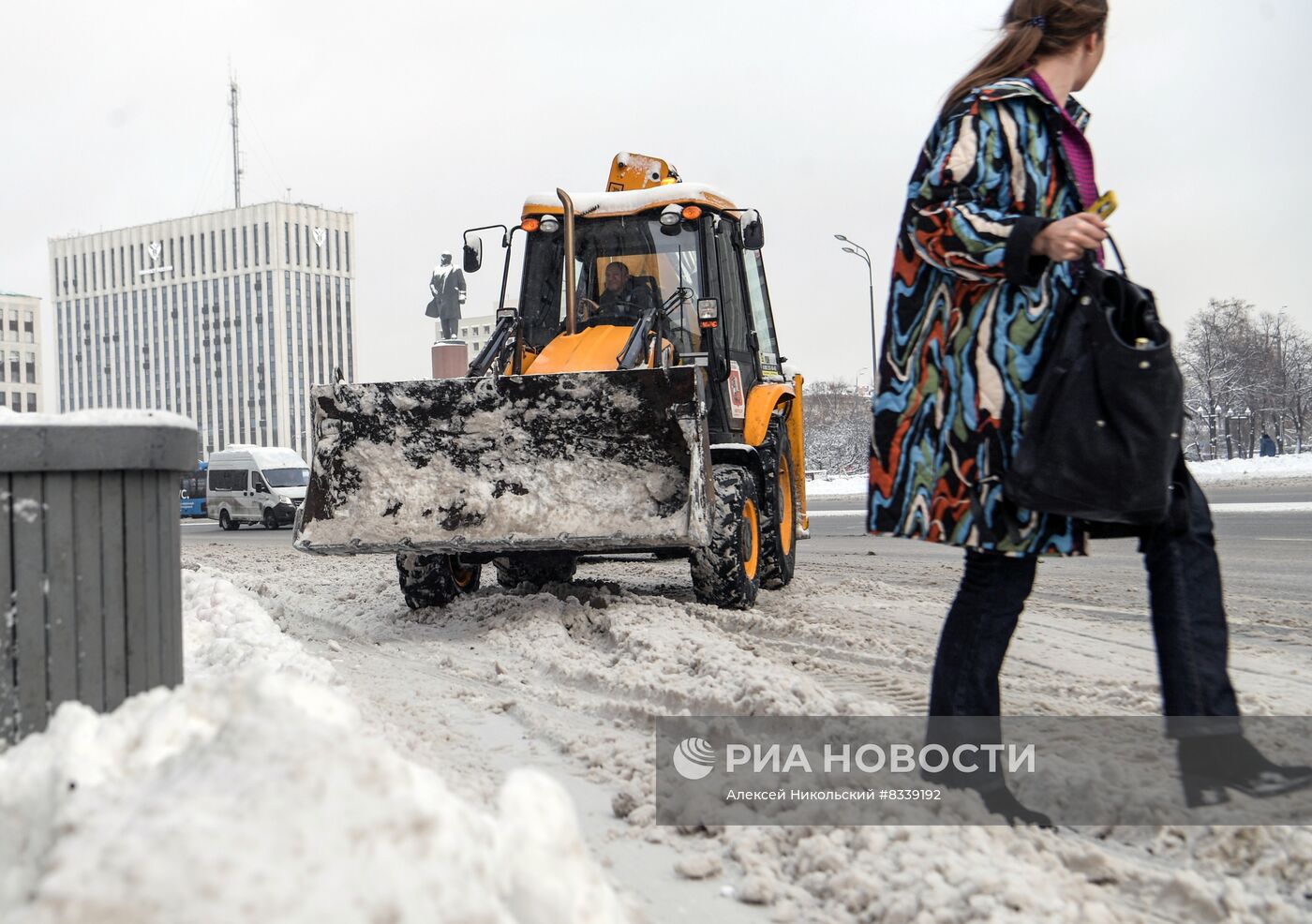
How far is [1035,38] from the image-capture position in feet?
8.76

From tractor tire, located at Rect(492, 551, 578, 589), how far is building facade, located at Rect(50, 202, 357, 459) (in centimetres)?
12066

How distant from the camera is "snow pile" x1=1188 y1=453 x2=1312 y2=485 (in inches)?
1044

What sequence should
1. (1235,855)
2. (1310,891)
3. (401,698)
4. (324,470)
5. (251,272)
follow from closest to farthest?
1. (1310,891)
2. (1235,855)
3. (401,698)
4. (324,470)
5. (251,272)

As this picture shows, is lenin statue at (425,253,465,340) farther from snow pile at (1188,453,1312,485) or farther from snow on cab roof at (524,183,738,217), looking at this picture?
snow pile at (1188,453,1312,485)

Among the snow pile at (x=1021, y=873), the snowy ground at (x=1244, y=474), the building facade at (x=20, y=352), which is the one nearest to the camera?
the snow pile at (x=1021, y=873)

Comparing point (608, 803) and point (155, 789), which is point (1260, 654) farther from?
point (155, 789)

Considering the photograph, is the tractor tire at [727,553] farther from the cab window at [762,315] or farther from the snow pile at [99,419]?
the snow pile at [99,419]

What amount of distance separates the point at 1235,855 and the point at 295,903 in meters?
1.87

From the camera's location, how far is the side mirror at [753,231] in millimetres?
6770

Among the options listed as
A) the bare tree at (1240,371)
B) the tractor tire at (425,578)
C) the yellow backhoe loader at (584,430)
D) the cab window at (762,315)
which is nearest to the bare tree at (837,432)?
the bare tree at (1240,371)

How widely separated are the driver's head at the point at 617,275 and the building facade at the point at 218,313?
121m

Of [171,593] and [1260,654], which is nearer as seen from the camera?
[171,593]

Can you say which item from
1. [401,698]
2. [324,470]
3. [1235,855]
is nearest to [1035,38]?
[1235,855]

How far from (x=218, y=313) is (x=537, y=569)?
432 ft
